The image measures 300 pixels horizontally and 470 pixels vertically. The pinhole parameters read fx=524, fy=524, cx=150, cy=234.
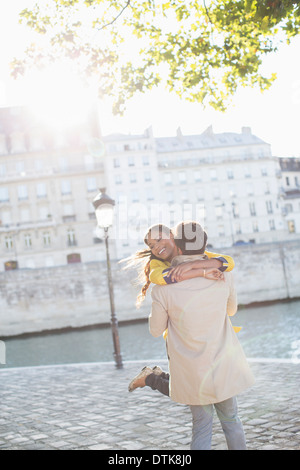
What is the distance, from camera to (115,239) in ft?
153

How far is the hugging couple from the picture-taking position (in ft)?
9.75

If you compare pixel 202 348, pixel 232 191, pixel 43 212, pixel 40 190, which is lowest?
pixel 202 348

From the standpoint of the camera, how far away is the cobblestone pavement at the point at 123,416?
4.24 m

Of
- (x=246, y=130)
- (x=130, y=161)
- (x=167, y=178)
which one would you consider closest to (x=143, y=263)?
(x=130, y=161)

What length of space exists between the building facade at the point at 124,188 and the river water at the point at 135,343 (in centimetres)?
1562

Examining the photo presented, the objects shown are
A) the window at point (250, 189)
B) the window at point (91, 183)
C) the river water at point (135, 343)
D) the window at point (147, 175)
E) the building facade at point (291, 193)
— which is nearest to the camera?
the river water at point (135, 343)

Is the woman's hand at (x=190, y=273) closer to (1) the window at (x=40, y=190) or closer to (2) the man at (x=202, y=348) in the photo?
(2) the man at (x=202, y=348)

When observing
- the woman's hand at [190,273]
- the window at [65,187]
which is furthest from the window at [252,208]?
the woman's hand at [190,273]

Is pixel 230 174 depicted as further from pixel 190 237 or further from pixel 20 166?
pixel 190 237

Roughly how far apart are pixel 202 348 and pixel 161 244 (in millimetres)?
731

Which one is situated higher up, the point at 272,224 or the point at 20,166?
the point at 20,166

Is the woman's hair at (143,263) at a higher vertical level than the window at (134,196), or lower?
lower

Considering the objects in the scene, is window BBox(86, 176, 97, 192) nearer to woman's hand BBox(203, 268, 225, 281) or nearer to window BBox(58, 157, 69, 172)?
window BBox(58, 157, 69, 172)

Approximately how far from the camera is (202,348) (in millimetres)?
3002
